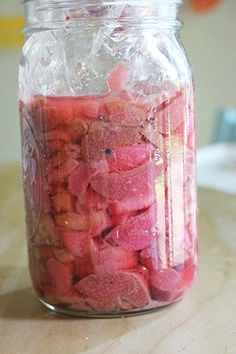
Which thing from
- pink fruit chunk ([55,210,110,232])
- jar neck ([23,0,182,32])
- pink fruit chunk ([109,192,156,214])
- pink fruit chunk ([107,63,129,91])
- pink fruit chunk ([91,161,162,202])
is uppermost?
jar neck ([23,0,182,32])

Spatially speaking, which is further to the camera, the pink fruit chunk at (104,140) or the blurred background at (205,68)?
the blurred background at (205,68)

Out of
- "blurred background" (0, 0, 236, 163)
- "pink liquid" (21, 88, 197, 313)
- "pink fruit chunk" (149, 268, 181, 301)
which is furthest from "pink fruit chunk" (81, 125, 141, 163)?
"blurred background" (0, 0, 236, 163)

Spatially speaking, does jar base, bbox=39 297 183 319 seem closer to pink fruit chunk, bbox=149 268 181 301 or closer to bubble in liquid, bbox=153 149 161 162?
pink fruit chunk, bbox=149 268 181 301

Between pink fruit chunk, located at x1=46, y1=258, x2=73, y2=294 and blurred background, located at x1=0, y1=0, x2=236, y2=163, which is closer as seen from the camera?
pink fruit chunk, located at x1=46, y1=258, x2=73, y2=294

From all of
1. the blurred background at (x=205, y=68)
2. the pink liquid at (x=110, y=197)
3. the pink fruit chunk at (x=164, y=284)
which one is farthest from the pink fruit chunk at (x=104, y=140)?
the blurred background at (x=205, y=68)

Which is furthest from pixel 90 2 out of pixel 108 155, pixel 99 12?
pixel 108 155

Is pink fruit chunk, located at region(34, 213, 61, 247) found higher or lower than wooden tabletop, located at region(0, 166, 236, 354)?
higher

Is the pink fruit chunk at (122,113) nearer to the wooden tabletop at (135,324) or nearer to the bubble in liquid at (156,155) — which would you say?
the bubble in liquid at (156,155)
